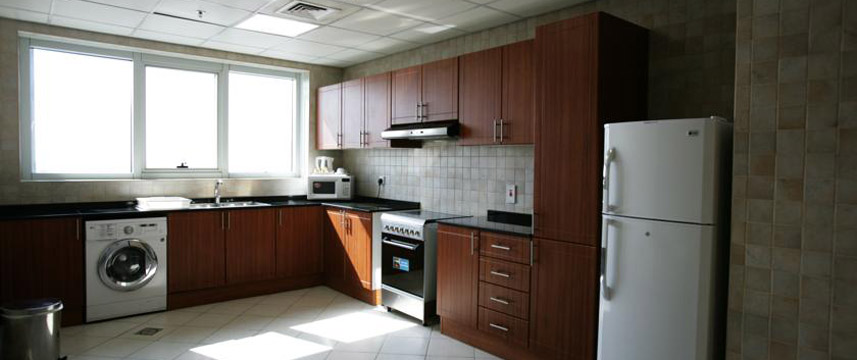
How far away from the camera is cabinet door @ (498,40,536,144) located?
11.2ft

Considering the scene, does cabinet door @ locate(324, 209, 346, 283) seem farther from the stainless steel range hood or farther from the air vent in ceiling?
the air vent in ceiling

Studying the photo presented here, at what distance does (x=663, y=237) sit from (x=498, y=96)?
161 cm

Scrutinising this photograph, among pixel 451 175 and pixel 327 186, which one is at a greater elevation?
pixel 451 175

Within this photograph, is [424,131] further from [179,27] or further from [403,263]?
[179,27]

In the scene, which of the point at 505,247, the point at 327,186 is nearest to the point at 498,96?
the point at 505,247

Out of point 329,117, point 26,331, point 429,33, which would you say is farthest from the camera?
point 329,117

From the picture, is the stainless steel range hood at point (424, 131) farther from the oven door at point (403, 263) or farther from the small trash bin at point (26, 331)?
the small trash bin at point (26, 331)

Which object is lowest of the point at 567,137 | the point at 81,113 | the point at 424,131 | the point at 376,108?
the point at 567,137

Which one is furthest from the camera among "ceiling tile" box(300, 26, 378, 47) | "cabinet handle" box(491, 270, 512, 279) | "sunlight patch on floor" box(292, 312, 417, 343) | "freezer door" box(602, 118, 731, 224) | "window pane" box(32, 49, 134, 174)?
"window pane" box(32, 49, 134, 174)

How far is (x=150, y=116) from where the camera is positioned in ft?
16.2

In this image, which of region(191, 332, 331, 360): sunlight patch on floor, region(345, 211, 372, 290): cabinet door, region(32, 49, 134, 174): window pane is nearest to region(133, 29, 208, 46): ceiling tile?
region(32, 49, 134, 174): window pane

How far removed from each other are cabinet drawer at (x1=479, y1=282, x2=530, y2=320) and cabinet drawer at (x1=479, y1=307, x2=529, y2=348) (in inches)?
1.3

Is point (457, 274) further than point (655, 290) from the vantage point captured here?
Yes

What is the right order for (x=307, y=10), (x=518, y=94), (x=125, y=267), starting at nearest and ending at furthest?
(x=518, y=94)
(x=307, y=10)
(x=125, y=267)
